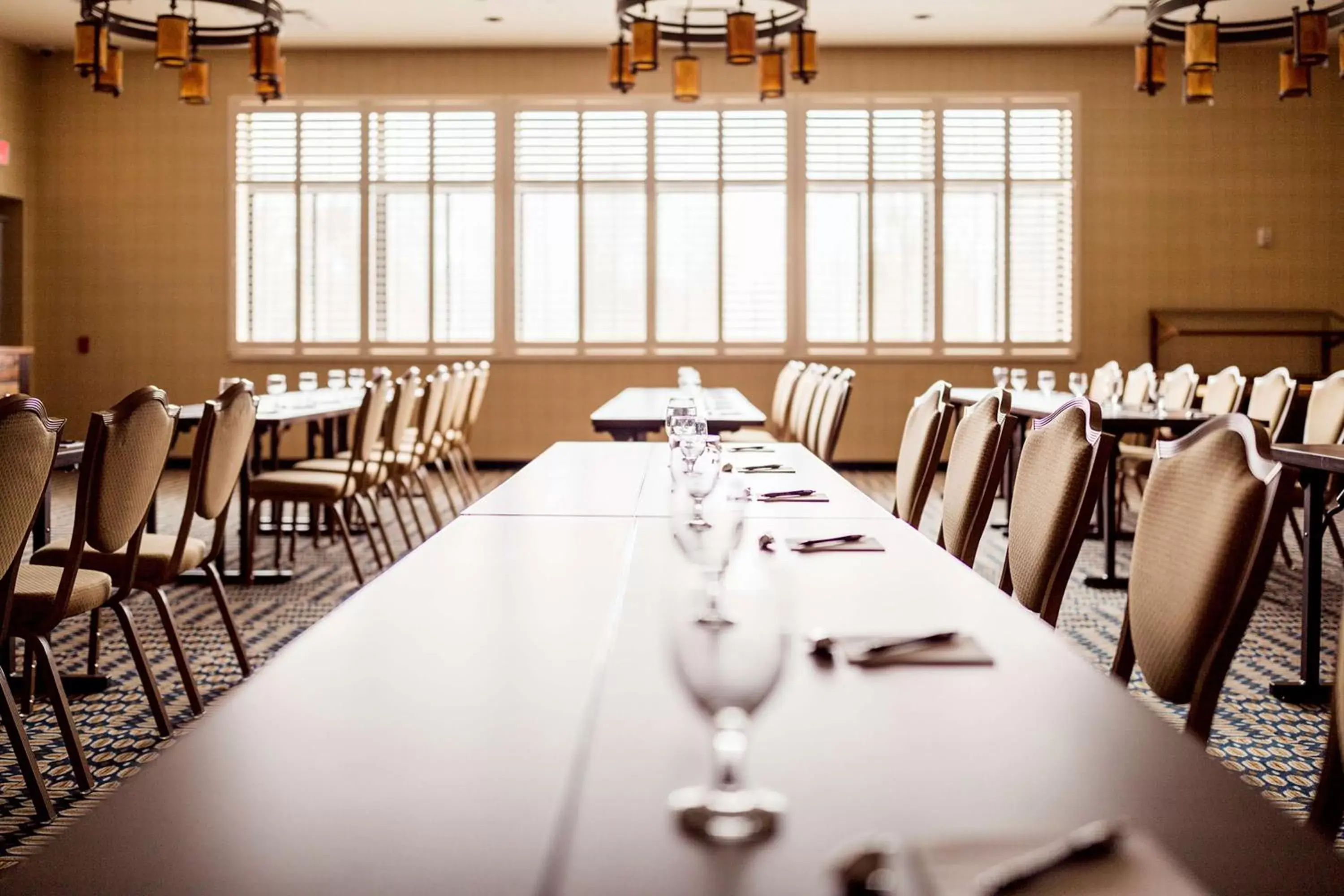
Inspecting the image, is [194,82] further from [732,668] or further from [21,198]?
[732,668]

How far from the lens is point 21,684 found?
345 centimetres

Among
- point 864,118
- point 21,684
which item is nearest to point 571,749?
point 21,684

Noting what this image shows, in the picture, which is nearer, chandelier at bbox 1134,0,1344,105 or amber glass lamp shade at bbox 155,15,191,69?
amber glass lamp shade at bbox 155,15,191,69

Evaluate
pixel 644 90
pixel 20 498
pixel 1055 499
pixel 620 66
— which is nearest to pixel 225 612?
pixel 20 498

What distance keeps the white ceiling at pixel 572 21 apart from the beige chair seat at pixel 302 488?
4849 mm

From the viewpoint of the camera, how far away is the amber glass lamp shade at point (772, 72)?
6578 mm

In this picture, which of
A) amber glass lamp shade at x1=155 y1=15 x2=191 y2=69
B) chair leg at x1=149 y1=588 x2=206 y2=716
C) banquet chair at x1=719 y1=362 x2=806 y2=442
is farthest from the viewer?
banquet chair at x1=719 y1=362 x2=806 y2=442

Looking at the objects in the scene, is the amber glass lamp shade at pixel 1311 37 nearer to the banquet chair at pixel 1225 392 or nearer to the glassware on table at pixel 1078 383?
the banquet chair at pixel 1225 392

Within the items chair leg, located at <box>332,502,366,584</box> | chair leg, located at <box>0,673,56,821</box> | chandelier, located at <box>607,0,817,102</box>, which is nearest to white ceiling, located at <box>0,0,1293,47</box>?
chandelier, located at <box>607,0,817,102</box>

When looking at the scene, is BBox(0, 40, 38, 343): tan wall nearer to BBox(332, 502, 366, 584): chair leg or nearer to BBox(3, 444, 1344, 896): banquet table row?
BBox(332, 502, 366, 584): chair leg

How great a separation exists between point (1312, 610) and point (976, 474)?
1476 mm

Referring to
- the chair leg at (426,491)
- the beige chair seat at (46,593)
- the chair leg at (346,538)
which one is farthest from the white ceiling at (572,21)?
the beige chair seat at (46,593)

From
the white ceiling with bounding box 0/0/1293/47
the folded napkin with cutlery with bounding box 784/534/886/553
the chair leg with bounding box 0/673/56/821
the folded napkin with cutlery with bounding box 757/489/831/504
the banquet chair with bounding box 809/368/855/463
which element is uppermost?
the white ceiling with bounding box 0/0/1293/47

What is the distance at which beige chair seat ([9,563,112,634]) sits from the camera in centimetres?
268
